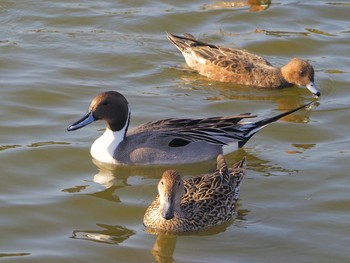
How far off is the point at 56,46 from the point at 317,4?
444 cm

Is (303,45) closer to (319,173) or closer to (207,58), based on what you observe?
(207,58)

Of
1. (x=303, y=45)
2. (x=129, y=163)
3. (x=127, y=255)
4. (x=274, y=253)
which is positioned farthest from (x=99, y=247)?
(x=303, y=45)

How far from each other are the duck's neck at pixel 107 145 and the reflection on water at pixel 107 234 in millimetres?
1558

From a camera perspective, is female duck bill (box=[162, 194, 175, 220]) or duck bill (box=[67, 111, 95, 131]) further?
duck bill (box=[67, 111, 95, 131])

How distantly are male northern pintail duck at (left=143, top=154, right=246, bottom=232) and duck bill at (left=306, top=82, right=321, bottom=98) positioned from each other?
3.46 m

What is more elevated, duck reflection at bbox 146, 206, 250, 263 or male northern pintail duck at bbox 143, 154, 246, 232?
male northern pintail duck at bbox 143, 154, 246, 232

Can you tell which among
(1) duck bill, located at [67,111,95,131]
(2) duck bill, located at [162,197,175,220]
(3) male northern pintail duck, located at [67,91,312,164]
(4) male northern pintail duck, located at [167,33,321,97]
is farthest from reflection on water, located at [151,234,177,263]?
(4) male northern pintail duck, located at [167,33,321,97]

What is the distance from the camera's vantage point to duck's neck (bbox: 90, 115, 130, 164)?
10461mm

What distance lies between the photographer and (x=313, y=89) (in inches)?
499

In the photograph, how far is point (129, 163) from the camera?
34.6 feet

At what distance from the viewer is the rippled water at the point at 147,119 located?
8.73 meters

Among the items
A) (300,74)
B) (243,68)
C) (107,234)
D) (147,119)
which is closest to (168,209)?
(107,234)

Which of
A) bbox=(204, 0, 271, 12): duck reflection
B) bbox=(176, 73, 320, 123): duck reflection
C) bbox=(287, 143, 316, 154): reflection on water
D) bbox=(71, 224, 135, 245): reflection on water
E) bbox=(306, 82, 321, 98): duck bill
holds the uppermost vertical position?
bbox=(204, 0, 271, 12): duck reflection

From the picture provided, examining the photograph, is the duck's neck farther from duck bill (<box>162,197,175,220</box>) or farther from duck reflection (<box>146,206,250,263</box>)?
duck bill (<box>162,197,175,220</box>)
